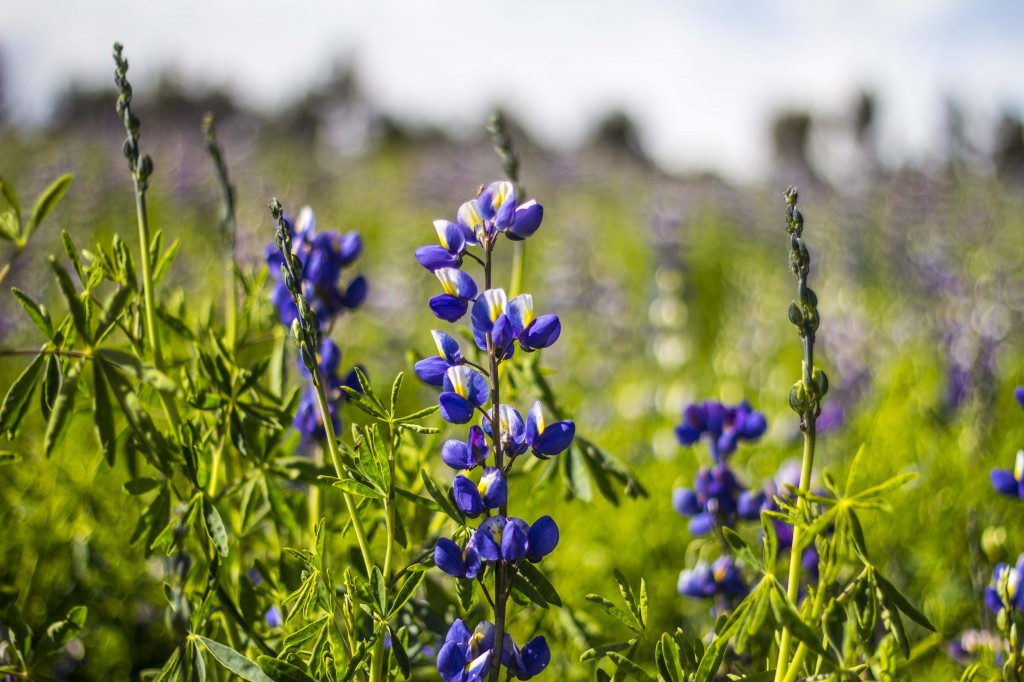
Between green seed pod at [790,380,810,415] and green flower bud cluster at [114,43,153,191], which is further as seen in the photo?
green flower bud cluster at [114,43,153,191]

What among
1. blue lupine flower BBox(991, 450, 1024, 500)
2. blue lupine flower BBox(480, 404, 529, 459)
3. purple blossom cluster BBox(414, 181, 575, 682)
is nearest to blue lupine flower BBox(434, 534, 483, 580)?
purple blossom cluster BBox(414, 181, 575, 682)

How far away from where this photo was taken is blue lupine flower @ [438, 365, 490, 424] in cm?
92

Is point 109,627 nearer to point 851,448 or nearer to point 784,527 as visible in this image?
point 784,527

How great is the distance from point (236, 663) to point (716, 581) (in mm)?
808

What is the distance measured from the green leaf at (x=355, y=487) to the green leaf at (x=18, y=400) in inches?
15.8

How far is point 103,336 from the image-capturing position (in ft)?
3.20

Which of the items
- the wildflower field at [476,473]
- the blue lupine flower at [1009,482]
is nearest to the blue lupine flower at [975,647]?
the wildflower field at [476,473]

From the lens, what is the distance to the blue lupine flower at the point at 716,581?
138 cm

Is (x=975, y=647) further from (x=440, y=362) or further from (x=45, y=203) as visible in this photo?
(x=45, y=203)

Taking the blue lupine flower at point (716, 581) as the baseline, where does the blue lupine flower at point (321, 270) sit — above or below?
above

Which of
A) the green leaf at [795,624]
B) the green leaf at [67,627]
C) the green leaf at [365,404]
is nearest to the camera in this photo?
the green leaf at [795,624]

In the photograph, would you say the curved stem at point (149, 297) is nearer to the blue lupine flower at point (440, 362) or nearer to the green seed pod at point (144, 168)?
the green seed pod at point (144, 168)

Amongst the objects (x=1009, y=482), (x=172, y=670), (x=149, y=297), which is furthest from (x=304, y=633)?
(x=1009, y=482)

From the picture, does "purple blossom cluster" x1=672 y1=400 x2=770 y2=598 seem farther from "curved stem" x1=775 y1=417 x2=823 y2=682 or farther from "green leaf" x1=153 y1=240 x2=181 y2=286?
"green leaf" x1=153 y1=240 x2=181 y2=286
